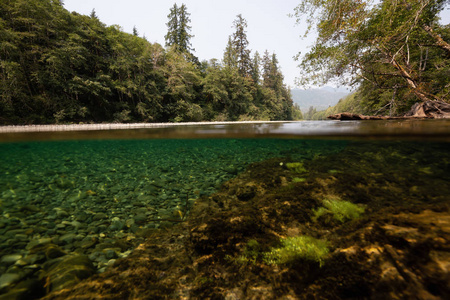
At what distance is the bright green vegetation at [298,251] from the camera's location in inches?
72.5

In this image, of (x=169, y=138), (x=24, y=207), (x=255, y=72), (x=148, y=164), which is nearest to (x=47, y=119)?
(x=169, y=138)

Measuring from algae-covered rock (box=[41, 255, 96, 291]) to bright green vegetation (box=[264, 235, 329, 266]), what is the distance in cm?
197

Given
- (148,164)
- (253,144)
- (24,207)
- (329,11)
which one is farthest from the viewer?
(253,144)

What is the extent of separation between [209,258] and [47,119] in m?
21.8

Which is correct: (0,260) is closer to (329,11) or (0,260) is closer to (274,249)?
(274,249)

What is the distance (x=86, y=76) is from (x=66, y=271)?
2359cm

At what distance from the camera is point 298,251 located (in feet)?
6.36

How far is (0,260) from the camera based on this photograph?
6.85 ft

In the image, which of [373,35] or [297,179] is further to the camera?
A: [373,35]

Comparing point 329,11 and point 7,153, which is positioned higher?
point 329,11

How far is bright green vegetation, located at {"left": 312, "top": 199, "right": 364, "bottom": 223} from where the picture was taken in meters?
2.59

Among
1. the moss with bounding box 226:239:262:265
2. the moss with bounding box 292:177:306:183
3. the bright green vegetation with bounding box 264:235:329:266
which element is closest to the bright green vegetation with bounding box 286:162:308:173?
the moss with bounding box 292:177:306:183

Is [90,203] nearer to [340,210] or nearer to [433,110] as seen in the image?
[340,210]

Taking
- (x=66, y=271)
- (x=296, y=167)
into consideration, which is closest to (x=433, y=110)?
(x=296, y=167)
